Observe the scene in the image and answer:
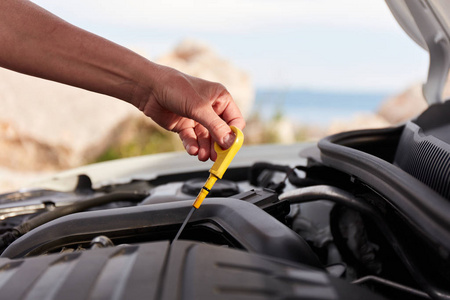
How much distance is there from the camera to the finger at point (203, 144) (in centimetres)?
117

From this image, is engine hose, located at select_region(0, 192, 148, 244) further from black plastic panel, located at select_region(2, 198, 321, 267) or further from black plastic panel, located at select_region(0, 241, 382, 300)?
black plastic panel, located at select_region(0, 241, 382, 300)

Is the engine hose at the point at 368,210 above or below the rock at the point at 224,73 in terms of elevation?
above

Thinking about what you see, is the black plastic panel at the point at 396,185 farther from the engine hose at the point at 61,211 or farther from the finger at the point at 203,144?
the engine hose at the point at 61,211

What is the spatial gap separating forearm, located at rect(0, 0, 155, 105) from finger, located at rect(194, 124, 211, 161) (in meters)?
0.17

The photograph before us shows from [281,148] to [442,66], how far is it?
2.27ft

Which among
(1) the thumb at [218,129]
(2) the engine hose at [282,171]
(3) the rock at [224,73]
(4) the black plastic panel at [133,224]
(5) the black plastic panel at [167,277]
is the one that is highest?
→ (1) the thumb at [218,129]

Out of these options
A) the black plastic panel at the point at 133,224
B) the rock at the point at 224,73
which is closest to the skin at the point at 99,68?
the black plastic panel at the point at 133,224

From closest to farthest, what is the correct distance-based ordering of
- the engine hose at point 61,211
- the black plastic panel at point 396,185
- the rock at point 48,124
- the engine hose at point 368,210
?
the black plastic panel at point 396,185 → the engine hose at point 368,210 → the engine hose at point 61,211 → the rock at point 48,124

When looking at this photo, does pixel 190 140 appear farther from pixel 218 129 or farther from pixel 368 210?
pixel 368 210

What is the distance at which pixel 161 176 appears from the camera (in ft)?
5.50

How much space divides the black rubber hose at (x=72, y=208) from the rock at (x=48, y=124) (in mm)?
4368

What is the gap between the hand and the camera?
3.36 ft

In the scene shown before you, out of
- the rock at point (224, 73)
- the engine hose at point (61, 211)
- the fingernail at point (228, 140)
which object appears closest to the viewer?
the fingernail at point (228, 140)

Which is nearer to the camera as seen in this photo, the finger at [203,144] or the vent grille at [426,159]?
the vent grille at [426,159]
